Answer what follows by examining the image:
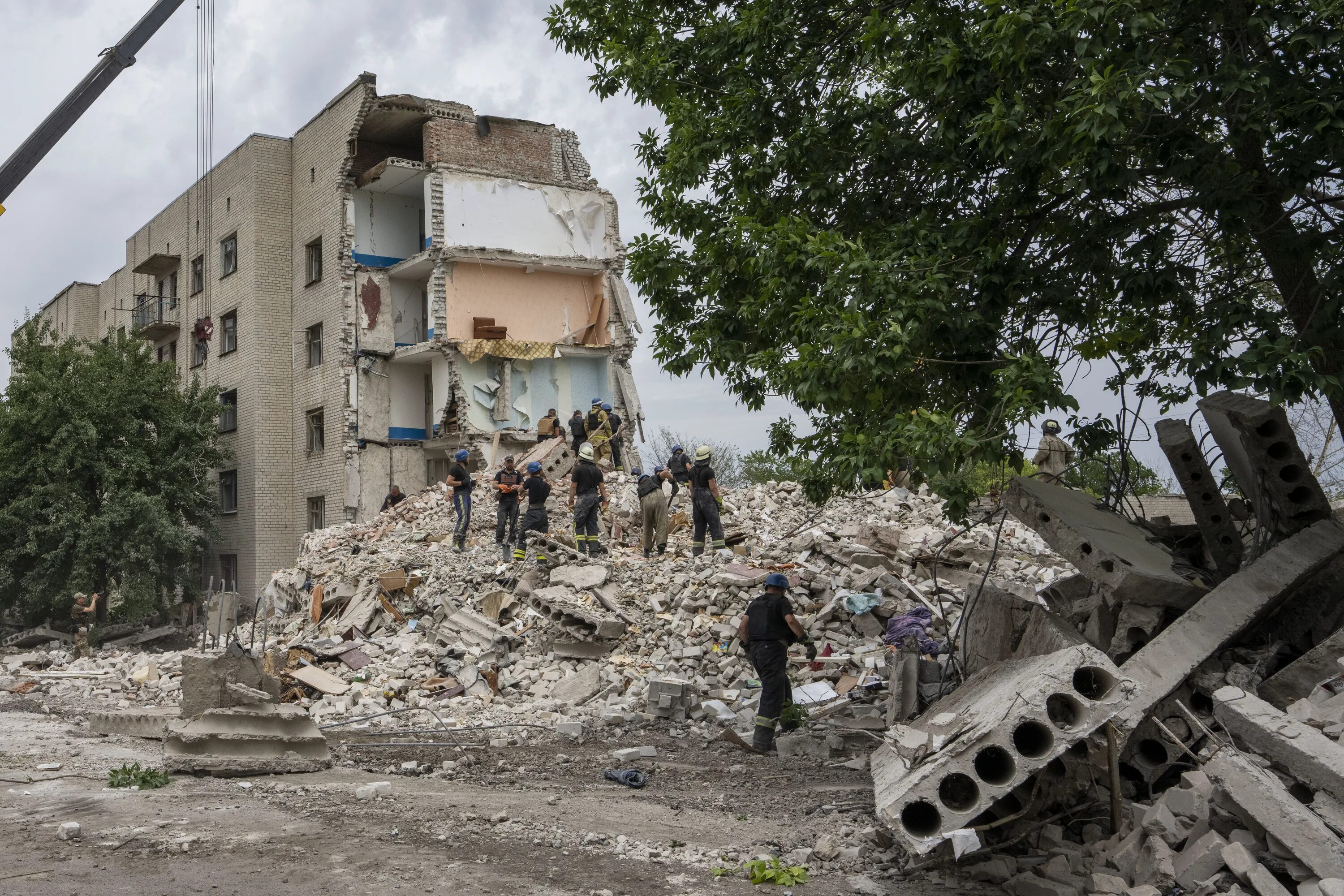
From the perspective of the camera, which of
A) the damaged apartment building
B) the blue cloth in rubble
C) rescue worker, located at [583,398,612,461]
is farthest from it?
the damaged apartment building

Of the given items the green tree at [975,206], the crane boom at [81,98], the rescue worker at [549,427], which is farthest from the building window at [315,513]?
the green tree at [975,206]

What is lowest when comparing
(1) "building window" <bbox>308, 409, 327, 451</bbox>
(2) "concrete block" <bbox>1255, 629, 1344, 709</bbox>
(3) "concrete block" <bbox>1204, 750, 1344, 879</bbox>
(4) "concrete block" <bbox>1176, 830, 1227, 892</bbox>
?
(4) "concrete block" <bbox>1176, 830, 1227, 892</bbox>

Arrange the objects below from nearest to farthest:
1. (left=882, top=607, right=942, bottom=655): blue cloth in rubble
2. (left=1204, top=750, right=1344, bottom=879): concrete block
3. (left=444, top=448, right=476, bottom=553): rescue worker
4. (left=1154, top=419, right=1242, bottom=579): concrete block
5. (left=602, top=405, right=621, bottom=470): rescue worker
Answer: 1. (left=1204, top=750, right=1344, bottom=879): concrete block
2. (left=1154, top=419, right=1242, bottom=579): concrete block
3. (left=882, top=607, right=942, bottom=655): blue cloth in rubble
4. (left=444, top=448, right=476, bottom=553): rescue worker
5. (left=602, top=405, right=621, bottom=470): rescue worker

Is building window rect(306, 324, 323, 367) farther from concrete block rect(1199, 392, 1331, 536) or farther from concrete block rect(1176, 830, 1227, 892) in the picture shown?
concrete block rect(1176, 830, 1227, 892)

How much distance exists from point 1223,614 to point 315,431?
26.2 metres

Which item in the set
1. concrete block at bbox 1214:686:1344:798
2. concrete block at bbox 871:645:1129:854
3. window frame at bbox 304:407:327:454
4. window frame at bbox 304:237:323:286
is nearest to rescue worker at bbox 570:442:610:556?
concrete block at bbox 871:645:1129:854

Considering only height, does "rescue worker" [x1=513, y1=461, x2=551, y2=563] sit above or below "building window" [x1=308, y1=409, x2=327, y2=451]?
below

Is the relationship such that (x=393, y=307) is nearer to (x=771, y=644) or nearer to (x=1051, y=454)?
(x=1051, y=454)

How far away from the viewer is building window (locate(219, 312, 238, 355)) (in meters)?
30.9

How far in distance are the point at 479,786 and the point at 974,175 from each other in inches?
239

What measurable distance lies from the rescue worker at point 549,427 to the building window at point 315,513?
751cm

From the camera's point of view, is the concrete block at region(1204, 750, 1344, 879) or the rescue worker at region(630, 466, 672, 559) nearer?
the concrete block at region(1204, 750, 1344, 879)

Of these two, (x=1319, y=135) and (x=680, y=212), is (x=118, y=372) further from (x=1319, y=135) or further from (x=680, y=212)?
(x=1319, y=135)

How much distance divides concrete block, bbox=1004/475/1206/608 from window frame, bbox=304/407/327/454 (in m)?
24.3
